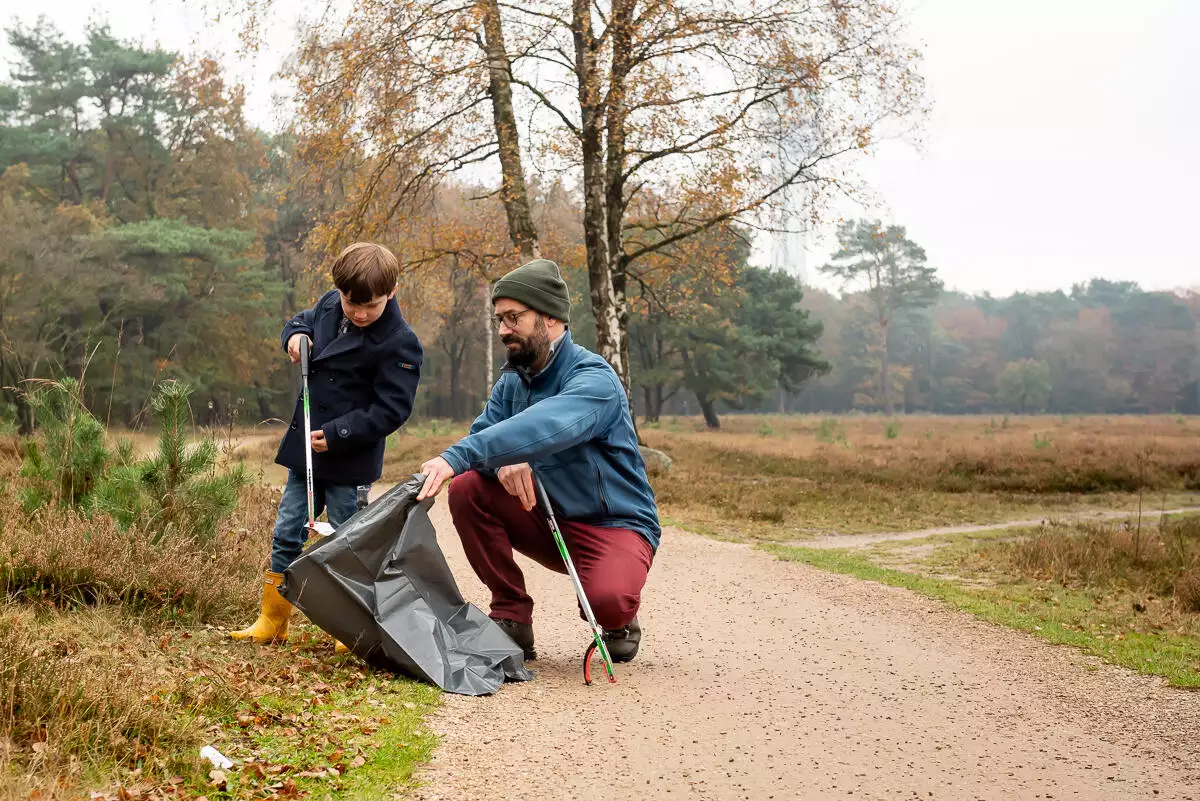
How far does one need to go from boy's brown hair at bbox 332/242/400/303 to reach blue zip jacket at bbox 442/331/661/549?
2.32 feet

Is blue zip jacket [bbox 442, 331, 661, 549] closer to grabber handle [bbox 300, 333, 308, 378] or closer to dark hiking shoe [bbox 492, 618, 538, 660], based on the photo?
dark hiking shoe [bbox 492, 618, 538, 660]

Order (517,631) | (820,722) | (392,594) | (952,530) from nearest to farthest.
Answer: (820,722) → (392,594) → (517,631) → (952,530)

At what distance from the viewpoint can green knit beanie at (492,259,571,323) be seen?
15.5 ft

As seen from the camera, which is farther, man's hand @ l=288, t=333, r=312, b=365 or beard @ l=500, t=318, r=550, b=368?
man's hand @ l=288, t=333, r=312, b=365

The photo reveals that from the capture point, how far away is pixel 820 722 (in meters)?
4.36

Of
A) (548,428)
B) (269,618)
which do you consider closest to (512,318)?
(548,428)

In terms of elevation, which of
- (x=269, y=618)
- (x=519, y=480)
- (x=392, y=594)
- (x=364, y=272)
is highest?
(x=364, y=272)

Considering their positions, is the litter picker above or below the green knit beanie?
below

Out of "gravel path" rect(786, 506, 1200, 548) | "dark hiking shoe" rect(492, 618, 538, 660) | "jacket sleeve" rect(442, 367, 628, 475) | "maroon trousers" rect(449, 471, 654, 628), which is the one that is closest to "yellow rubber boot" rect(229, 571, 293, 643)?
"maroon trousers" rect(449, 471, 654, 628)

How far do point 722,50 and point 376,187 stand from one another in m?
6.34

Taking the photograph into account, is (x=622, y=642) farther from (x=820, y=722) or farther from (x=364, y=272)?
(x=364, y=272)

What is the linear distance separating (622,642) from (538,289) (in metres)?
1.75

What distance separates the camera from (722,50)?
679 inches

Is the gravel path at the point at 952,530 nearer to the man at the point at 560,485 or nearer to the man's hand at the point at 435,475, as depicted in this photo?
the man at the point at 560,485
